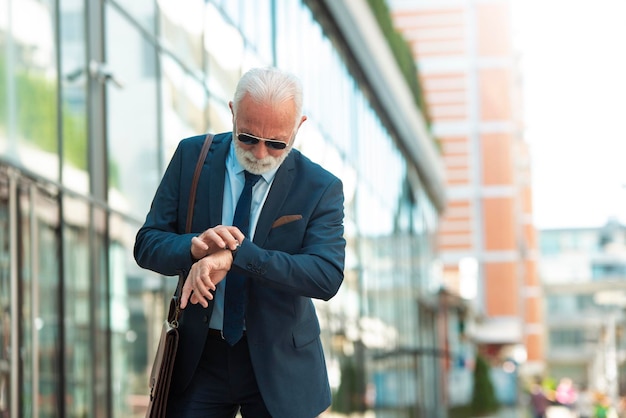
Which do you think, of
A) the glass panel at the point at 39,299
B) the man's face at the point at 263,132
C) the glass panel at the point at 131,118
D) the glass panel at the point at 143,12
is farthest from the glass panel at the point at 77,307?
the man's face at the point at 263,132

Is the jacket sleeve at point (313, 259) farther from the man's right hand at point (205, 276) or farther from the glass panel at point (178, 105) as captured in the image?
the glass panel at point (178, 105)

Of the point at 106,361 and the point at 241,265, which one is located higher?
the point at 241,265

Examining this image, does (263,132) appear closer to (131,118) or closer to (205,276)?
(205,276)

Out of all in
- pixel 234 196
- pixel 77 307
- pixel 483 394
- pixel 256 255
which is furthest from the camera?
pixel 483 394

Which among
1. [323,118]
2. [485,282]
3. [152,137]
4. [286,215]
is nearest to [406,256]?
[323,118]

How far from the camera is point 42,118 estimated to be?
788 centimetres

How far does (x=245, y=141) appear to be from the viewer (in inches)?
114

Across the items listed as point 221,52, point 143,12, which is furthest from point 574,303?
point 143,12

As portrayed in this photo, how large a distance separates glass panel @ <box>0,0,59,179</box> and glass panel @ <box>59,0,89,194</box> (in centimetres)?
16

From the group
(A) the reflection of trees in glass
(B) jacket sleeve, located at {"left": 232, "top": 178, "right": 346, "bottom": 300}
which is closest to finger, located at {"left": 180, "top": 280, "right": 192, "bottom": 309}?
(B) jacket sleeve, located at {"left": 232, "top": 178, "right": 346, "bottom": 300}

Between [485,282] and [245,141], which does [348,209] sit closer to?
[245,141]

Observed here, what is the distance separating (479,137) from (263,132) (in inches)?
2383

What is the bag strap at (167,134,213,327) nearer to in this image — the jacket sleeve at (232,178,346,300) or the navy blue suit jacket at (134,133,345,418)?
the navy blue suit jacket at (134,133,345,418)

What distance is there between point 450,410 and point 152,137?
1129 inches
